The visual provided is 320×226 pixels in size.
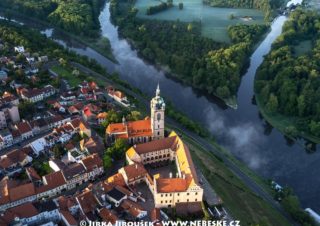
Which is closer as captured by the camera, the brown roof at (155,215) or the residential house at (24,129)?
the brown roof at (155,215)

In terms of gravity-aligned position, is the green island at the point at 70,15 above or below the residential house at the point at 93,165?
above

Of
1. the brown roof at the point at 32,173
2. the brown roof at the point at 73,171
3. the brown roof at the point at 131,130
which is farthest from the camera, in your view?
the brown roof at the point at 131,130

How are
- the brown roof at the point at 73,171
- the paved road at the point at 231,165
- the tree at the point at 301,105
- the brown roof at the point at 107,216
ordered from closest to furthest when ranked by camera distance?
the brown roof at the point at 107,216 < the brown roof at the point at 73,171 < the paved road at the point at 231,165 < the tree at the point at 301,105

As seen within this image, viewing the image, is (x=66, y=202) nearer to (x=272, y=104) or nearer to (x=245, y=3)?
(x=272, y=104)

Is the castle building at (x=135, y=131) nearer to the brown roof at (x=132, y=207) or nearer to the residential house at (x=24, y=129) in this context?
the residential house at (x=24, y=129)

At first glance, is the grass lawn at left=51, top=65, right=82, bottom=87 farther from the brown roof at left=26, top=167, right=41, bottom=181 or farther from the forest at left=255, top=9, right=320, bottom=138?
the forest at left=255, top=9, right=320, bottom=138

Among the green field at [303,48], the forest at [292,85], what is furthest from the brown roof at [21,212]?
the green field at [303,48]

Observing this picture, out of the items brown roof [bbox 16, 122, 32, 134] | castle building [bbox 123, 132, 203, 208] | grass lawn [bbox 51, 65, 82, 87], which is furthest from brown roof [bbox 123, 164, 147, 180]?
grass lawn [bbox 51, 65, 82, 87]
